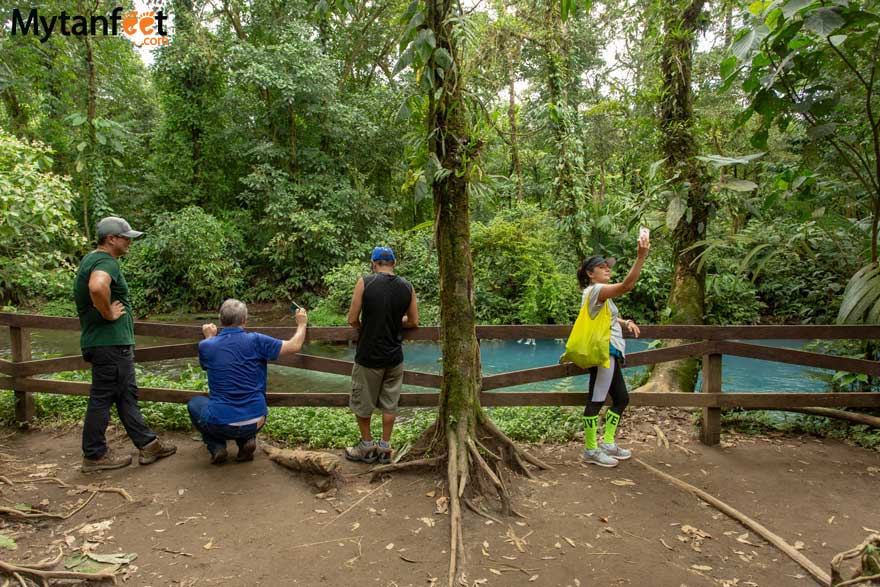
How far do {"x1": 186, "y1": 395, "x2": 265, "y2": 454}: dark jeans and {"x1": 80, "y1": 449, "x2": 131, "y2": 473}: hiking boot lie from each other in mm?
666

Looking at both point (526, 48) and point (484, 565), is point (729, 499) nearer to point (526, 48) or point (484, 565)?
point (484, 565)

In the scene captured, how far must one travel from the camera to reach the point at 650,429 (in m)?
5.09

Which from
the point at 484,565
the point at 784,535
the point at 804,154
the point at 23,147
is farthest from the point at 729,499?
the point at 23,147

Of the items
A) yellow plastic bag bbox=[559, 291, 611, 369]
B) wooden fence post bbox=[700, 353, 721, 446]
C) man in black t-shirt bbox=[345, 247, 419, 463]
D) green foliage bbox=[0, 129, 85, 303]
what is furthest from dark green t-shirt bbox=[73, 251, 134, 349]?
wooden fence post bbox=[700, 353, 721, 446]

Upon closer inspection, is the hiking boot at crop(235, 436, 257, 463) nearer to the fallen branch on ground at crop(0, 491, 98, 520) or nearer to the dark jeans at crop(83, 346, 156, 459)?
the dark jeans at crop(83, 346, 156, 459)

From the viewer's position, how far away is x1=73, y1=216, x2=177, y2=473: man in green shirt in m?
3.97

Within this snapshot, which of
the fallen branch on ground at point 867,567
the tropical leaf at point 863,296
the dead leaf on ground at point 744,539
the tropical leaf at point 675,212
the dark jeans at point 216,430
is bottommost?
the dead leaf on ground at point 744,539

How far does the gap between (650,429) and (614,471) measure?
1164 millimetres

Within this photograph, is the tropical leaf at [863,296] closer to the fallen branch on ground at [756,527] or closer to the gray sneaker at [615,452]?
the fallen branch on ground at [756,527]

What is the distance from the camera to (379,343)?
4125 mm

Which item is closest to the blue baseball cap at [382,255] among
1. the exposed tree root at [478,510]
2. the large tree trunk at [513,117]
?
the exposed tree root at [478,510]

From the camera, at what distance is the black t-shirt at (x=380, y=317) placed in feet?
13.5

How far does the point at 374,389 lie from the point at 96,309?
2.21 metres

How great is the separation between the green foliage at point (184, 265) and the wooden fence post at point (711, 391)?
15035mm
